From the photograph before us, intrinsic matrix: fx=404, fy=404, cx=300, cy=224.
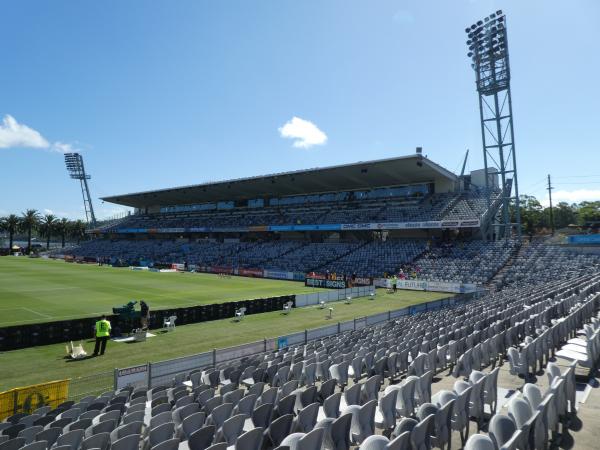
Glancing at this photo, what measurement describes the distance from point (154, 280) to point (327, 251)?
2283 cm

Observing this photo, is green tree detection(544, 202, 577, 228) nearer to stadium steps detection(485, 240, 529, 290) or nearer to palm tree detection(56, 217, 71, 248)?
stadium steps detection(485, 240, 529, 290)

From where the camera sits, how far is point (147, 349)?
17.7 metres

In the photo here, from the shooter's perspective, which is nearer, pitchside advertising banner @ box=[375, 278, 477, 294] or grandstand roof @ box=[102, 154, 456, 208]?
pitchside advertising banner @ box=[375, 278, 477, 294]

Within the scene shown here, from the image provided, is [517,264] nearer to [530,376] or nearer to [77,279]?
[530,376]

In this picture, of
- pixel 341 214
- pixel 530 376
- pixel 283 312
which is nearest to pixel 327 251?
pixel 341 214

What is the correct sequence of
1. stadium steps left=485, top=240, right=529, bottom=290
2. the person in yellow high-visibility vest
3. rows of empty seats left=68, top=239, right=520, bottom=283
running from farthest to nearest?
rows of empty seats left=68, top=239, right=520, bottom=283
stadium steps left=485, top=240, right=529, bottom=290
the person in yellow high-visibility vest

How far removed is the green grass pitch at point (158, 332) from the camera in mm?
14625

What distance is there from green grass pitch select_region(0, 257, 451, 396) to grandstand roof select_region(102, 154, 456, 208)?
18.2 m

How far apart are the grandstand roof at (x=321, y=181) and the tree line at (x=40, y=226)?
137 feet

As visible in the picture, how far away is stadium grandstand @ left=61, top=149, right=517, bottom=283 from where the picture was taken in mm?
45312

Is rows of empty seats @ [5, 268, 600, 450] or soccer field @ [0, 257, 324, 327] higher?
rows of empty seats @ [5, 268, 600, 450]

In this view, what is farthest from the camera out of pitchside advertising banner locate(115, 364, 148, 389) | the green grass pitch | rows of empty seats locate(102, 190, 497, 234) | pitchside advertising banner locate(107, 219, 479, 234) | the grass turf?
rows of empty seats locate(102, 190, 497, 234)

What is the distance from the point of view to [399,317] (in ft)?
70.6

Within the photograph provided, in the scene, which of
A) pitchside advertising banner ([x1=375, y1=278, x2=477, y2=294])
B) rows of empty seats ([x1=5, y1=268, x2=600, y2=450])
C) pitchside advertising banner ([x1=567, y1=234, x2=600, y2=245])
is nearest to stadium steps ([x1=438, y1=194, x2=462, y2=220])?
pitchside advertising banner ([x1=375, y1=278, x2=477, y2=294])
